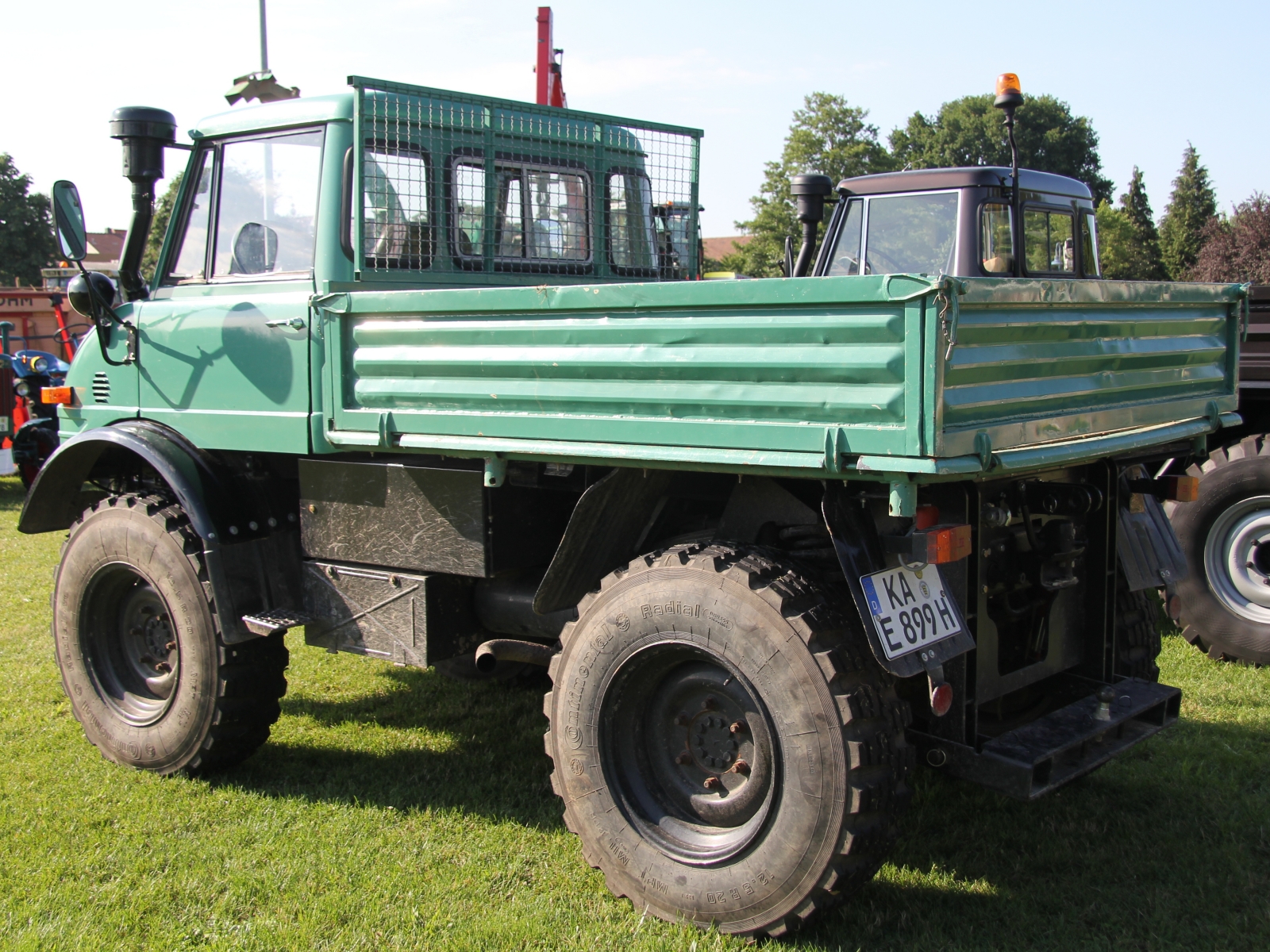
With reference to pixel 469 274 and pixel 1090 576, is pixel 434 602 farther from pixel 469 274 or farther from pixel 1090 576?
pixel 1090 576

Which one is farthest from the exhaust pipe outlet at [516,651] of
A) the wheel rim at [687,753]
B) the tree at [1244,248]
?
the tree at [1244,248]

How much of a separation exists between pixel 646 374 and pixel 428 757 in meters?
2.38

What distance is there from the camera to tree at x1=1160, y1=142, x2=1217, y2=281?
48062 millimetres

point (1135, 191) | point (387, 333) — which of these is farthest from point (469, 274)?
point (1135, 191)

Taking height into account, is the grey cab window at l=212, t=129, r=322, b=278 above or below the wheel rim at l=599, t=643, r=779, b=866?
above

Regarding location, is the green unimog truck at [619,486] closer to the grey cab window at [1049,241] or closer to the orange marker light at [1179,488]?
the orange marker light at [1179,488]

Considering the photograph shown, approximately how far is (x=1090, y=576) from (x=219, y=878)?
128 inches

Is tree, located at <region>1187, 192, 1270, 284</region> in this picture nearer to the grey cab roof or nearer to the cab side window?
the grey cab roof

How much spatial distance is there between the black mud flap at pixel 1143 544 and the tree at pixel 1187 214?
4878 cm

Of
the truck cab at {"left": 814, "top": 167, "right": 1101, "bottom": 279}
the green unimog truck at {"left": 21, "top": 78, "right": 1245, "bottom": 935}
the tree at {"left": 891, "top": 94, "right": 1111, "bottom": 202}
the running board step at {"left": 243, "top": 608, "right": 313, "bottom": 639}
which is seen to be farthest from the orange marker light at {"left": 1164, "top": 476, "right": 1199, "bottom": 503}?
the tree at {"left": 891, "top": 94, "right": 1111, "bottom": 202}

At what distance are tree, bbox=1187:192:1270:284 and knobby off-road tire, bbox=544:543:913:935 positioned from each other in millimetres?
30682

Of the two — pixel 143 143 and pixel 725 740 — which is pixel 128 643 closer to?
pixel 143 143

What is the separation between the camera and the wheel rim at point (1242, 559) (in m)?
5.89

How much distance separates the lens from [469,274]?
455 centimetres
